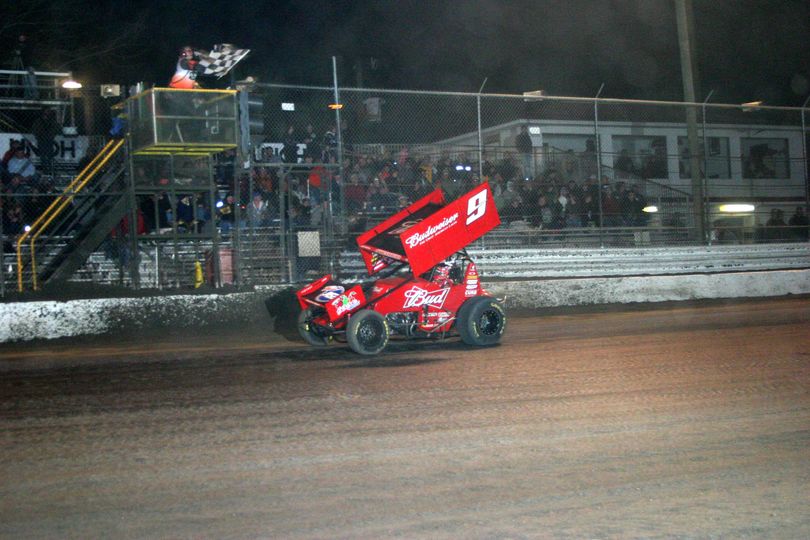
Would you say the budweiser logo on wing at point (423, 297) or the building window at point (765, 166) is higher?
the building window at point (765, 166)

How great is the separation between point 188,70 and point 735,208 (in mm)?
10882

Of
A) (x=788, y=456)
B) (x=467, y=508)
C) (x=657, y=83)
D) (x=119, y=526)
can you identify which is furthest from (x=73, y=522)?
(x=657, y=83)

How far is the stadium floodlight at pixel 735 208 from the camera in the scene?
58.3 feet

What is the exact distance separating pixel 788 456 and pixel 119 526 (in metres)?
3.74

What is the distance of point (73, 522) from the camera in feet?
14.1

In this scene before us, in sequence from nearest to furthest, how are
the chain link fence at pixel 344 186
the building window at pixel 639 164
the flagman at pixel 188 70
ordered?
the flagman at pixel 188 70 < the chain link fence at pixel 344 186 < the building window at pixel 639 164

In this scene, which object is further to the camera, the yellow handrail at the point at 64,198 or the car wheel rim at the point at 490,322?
the yellow handrail at the point at 64,198

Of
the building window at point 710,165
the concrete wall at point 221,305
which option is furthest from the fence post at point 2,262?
the building window at point 710,165

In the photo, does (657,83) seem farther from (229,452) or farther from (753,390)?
(229,452)

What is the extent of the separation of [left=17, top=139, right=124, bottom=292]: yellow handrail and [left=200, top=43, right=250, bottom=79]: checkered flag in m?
1.81

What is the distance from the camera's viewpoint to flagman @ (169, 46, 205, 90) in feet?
42.0

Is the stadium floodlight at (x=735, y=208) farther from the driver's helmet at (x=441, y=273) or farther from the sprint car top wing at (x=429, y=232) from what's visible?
the driver's helmet at (x=441, y=273)

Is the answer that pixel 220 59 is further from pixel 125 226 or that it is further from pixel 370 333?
pixel 370 333

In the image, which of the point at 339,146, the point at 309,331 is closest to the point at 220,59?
the point at 339,146
